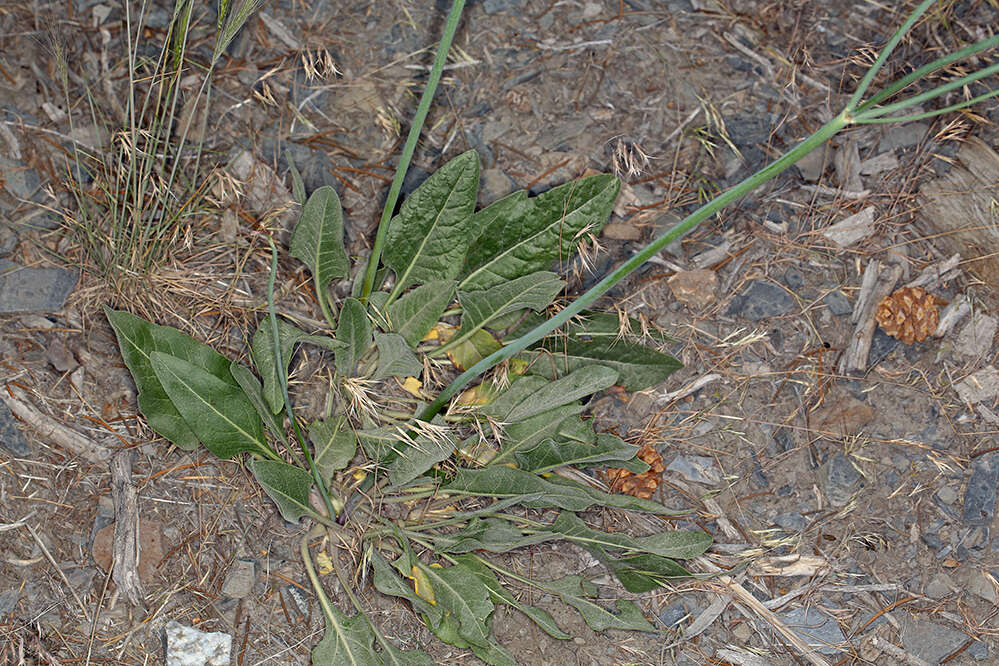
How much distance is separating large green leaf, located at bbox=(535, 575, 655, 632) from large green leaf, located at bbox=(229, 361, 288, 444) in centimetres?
75

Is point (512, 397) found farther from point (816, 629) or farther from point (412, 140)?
point (816, 629)

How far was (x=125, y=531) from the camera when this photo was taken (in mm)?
1908

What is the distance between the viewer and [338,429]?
184 centimetres

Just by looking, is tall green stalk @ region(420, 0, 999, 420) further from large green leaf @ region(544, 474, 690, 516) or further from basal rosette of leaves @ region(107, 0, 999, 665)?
large green leaf @ region(544, 474, 690, 516)

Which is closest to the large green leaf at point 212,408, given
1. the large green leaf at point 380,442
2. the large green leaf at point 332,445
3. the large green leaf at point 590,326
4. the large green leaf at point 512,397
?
the large green leaf at point 332,445

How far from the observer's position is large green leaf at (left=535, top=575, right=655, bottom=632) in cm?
189

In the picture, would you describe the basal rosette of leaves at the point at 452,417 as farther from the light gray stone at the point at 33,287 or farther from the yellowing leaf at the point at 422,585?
the light gray stone at the point at 33,287

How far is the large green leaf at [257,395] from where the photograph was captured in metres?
1.76

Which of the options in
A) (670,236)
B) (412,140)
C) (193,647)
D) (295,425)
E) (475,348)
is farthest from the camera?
(475,348)

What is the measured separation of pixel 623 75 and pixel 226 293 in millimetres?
1282

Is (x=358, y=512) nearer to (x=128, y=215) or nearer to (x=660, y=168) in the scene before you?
(x=128, y=215)

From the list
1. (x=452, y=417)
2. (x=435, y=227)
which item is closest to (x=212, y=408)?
(x=452, y=417)

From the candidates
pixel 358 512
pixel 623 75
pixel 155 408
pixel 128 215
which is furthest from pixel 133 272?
pixel 623 75

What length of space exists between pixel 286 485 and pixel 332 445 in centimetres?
15
